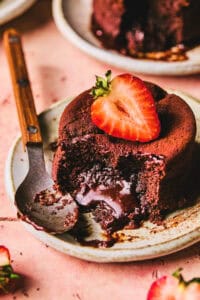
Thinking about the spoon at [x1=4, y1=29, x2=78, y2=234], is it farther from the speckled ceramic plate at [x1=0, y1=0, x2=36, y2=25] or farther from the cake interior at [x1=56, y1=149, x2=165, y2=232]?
the speckled ceramic plate at [x1=0, y1=0, x2=36, y2=25]

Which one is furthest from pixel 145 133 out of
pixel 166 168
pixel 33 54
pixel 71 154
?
pixel 33 54

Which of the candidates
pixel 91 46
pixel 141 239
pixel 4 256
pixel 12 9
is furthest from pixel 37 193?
pixel 12 9

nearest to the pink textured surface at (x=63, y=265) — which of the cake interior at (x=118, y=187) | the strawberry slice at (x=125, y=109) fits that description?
the cake interior at (x=118, y=187)

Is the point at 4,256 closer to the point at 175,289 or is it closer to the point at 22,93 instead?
the point at 175,289

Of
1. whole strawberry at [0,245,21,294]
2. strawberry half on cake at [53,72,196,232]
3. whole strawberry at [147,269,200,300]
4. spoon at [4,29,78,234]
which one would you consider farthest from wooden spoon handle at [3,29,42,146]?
whole strawberry at [147,269,200,300]

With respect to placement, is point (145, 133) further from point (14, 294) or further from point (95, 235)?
point (14, 294)

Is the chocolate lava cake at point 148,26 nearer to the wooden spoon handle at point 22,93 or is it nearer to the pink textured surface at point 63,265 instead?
the pink textured surface at point 63,265
